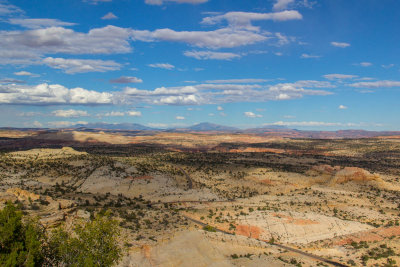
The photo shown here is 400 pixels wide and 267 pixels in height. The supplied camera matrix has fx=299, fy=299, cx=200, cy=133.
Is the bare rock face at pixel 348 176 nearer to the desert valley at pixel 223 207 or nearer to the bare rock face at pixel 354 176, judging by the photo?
the bare rock face at pixel 354 176

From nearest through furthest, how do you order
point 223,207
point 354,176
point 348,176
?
point 223,207, point 354,176, point 348,176

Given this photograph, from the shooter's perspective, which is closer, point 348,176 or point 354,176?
point 354,176

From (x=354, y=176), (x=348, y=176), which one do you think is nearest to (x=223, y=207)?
(x=348, y=176)

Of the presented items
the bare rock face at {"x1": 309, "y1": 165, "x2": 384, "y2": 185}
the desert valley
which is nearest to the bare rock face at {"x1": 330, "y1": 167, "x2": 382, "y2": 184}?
the bare rock face at {"x1": 309, "y1": 165, "x2": 384, "y2": 185}

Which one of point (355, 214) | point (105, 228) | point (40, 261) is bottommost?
point (355, 214)

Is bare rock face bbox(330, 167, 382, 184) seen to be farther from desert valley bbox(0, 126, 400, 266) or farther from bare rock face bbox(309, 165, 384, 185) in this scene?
desert valley bbox(0, 126, 400, 266)

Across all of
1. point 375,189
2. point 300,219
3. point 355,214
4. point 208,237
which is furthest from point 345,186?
point 208,237

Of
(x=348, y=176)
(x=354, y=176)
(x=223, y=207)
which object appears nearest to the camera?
(x=223, y=207)

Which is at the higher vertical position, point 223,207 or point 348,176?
point 348,176

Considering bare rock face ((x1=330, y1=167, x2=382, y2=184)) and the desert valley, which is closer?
the desert valley

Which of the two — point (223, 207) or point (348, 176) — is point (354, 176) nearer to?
point (348, 176)

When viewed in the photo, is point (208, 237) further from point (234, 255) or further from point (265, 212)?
point (265, 212)
